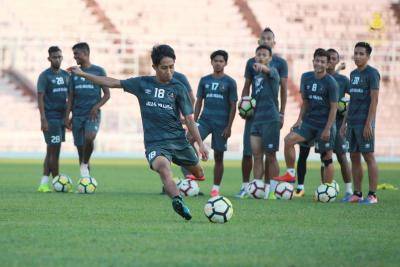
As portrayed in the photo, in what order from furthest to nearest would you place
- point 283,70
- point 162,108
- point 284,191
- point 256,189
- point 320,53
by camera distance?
point 283,70, point 256,189, point 284,191, point 320,53, point 162,108

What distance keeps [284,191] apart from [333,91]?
1475 mm

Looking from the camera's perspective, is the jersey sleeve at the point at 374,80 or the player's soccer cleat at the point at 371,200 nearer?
the jersey sleeve at the point at 374,80

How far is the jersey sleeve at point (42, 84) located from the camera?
643 inches

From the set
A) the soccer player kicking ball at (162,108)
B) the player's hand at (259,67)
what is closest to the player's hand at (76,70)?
the soccer player kicking ball at (162,108)

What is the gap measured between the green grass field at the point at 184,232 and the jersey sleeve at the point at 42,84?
1.55m

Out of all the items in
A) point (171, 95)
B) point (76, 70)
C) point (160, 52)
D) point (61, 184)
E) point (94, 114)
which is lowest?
point (61, 184)

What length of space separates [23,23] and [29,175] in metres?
17.0

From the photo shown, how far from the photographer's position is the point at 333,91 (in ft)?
48.5

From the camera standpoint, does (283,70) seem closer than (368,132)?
No

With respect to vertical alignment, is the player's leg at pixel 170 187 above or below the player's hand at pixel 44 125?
above

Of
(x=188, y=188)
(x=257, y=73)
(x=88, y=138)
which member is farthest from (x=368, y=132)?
(x=88, y=138)

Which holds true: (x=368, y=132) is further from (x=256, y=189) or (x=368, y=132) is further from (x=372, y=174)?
(x=256, y=189)

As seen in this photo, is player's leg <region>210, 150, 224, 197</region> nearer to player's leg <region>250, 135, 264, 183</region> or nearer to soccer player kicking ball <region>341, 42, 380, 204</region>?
player's leg <region>250, 135, 264, 183</region>

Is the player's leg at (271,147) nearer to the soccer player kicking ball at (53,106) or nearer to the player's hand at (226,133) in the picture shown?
the player's hand at (226,133)
